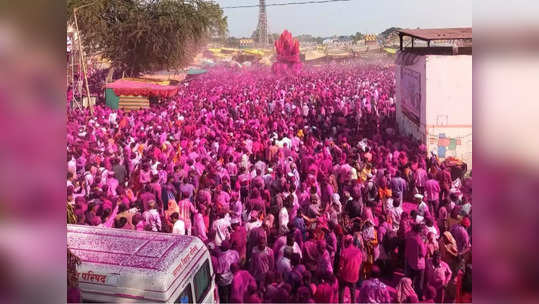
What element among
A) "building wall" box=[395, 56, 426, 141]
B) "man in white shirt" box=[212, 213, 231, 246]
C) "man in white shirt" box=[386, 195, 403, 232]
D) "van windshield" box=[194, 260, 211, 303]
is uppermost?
"building wall" box=[395, 56, 426, 141]

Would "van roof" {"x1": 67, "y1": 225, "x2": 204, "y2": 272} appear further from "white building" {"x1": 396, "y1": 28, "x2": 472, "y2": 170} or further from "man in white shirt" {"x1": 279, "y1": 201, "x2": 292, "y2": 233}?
"white building" {"x1": 396, "y1": 28, "x2": 472, "y2": 170}

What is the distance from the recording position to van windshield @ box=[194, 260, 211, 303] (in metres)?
4.29

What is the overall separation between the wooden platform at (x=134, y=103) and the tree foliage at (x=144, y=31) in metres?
0.27

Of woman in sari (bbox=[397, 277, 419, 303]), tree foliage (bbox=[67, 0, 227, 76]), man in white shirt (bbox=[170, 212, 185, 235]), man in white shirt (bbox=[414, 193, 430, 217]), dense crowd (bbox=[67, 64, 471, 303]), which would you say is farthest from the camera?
tree foliage (bbox=[67, 0, 227, 76])

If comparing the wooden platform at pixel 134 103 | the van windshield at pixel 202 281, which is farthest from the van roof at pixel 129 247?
the wooden platform at pixel 134 103

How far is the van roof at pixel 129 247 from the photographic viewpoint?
4.20 meters

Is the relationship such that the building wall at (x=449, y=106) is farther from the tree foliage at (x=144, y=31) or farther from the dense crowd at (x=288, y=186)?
the tree foliage at (x=144, y=31)

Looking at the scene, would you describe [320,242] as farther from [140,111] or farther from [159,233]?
[140,111]

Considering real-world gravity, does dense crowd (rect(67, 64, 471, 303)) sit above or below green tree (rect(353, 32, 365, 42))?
below

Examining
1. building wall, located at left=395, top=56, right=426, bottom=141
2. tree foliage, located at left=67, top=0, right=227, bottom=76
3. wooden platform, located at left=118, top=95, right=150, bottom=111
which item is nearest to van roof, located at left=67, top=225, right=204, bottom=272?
wooden platform, located at left=118, top=95, right=150, bottom=111
